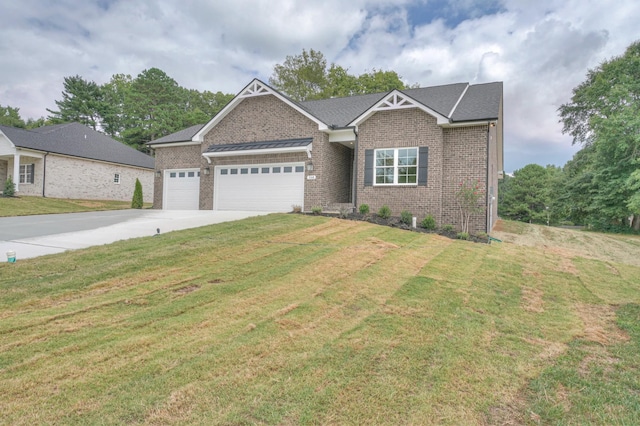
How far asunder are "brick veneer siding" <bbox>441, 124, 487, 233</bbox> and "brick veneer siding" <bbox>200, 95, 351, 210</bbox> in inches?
182

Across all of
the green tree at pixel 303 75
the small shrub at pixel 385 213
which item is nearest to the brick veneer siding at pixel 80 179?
the green tree at pixel 303 75

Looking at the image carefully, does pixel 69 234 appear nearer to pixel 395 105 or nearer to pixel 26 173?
pixel 395 105

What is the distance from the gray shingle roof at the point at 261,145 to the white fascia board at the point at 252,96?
0.87m

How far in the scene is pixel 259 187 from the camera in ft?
51.0

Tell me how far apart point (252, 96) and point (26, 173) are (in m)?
17.6

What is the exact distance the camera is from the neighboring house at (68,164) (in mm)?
21172

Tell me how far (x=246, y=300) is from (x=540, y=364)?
341 centimetres

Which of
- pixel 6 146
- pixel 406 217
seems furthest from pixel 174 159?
pixel 406 217

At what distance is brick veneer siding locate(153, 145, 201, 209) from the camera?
57.4ft

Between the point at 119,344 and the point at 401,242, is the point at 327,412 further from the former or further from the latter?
the point at 401,242

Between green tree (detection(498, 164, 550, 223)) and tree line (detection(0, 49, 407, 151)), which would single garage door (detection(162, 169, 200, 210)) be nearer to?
tree line (detection(0, 49, 407, 151))

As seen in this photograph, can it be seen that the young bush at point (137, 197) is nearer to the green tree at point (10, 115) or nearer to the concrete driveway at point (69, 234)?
the concrete driveway at point (69, 234)

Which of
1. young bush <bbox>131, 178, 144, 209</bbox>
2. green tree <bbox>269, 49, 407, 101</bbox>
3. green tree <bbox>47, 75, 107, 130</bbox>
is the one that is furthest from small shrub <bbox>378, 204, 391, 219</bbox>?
green tree <bbox>47, 75, 107, 130</bbox>

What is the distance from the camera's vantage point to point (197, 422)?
2234mm
